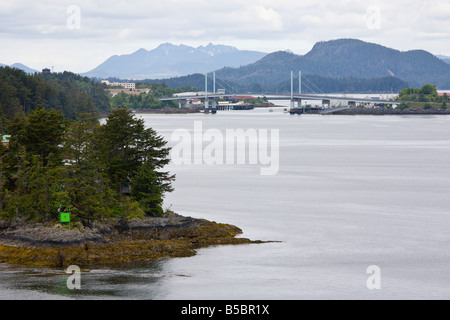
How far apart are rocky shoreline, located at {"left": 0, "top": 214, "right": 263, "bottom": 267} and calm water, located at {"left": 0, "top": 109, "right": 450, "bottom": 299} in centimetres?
45

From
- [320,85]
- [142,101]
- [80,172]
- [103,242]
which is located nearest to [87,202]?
[80,172]

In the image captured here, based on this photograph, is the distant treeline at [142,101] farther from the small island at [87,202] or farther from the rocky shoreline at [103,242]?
the rocky shoreline at [103,242]

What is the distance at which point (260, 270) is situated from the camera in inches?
587

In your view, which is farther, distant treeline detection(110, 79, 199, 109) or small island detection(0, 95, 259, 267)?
distant treeline detection(110, 79, 199, 109)

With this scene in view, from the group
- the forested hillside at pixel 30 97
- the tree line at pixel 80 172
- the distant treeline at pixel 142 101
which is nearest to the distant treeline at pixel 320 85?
the distant treeline at pixel 142 101

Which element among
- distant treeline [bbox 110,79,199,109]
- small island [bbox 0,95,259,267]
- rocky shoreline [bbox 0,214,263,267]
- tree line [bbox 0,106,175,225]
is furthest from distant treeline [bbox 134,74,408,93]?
rocky shoreline [bbox 0,214,263,267]

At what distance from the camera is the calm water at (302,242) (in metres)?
13.7

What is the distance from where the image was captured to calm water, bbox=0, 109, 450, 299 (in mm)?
13664

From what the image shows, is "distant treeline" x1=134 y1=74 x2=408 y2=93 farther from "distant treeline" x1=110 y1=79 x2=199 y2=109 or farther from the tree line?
the tree line

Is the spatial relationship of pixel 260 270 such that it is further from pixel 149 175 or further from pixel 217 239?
pixel 149 175

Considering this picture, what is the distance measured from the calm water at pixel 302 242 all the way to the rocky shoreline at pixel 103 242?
0.45 metres

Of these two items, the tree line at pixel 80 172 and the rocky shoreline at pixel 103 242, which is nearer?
the rocky shoreline at pixel 103 242
